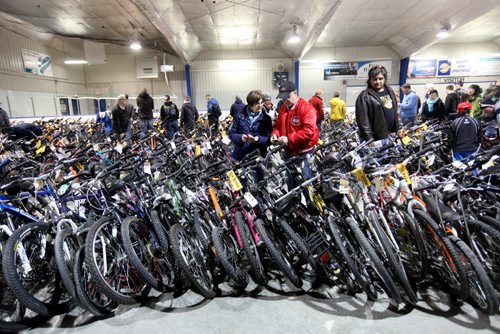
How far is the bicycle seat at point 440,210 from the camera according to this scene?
1840 millimetres

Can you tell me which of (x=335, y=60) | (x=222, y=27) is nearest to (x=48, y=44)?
(x=222, y=27)

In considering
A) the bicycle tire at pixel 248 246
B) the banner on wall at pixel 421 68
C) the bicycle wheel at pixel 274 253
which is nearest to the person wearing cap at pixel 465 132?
the bicycle wheel at pixel 274 253

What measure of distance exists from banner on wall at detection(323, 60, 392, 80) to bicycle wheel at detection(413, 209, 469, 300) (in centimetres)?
1354

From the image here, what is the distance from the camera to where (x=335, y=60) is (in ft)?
47.3

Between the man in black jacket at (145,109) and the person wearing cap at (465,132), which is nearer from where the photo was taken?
the person wearing cap at (465,132)

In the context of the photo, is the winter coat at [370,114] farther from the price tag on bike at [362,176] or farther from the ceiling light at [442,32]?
the ceiling light at [442,32]

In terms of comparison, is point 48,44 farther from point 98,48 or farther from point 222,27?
point 222,27

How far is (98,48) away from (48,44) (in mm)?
2057

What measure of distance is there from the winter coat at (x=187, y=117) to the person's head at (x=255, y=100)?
14.6ft

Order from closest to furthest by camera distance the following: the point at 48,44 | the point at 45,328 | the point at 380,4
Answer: the point at 45,328, the point at 380,4, the point at 48,44

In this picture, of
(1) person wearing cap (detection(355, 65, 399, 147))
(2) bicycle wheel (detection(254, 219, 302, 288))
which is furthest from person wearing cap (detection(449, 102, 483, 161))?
(2) bicycle wheel (detection(254, 219, 302, 288))

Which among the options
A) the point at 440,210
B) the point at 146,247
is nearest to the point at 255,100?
the point at 146,247

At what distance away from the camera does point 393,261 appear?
1745mm

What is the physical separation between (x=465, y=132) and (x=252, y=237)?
2885mm
